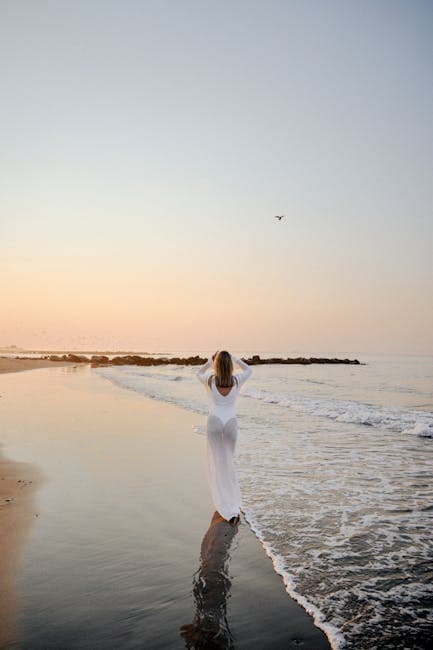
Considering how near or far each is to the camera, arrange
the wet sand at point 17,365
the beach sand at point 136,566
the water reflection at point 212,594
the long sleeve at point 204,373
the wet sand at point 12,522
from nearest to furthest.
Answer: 1. the water reflection at point 212,594
2. the beach sand at point 136,566
3. the wet sand at point 12,522
4. the long sleeve at point 204,373
5. the wet sand at point 17,365

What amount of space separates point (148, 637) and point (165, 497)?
3914 millimetres

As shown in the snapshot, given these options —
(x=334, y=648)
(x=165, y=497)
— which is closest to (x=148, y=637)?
(x=334, y=648)

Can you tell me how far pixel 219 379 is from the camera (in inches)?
253

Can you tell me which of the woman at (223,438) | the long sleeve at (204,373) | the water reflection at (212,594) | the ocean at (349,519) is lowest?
the ocean at (349,519)

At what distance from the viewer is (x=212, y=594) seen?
443 centimetres

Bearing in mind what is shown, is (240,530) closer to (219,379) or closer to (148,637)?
(219,379)

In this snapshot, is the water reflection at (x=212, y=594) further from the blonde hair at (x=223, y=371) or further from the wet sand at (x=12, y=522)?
the blonde hair at (x=223, y=371)

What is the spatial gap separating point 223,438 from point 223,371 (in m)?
1.00

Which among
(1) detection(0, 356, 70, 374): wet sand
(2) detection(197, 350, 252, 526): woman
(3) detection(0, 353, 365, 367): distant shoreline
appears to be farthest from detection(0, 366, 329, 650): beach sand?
(3) detection(0, 353, 365, 367): distant shoreline

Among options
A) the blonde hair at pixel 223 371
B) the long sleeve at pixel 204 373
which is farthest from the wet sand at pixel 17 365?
the blonde hair at pixel 223 371

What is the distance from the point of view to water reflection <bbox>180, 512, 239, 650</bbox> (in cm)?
368

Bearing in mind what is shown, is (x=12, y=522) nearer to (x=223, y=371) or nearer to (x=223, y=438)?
(x=223, y=438)

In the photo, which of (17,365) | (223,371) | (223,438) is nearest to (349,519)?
(223,438)

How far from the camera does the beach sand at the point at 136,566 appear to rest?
3781 mm
